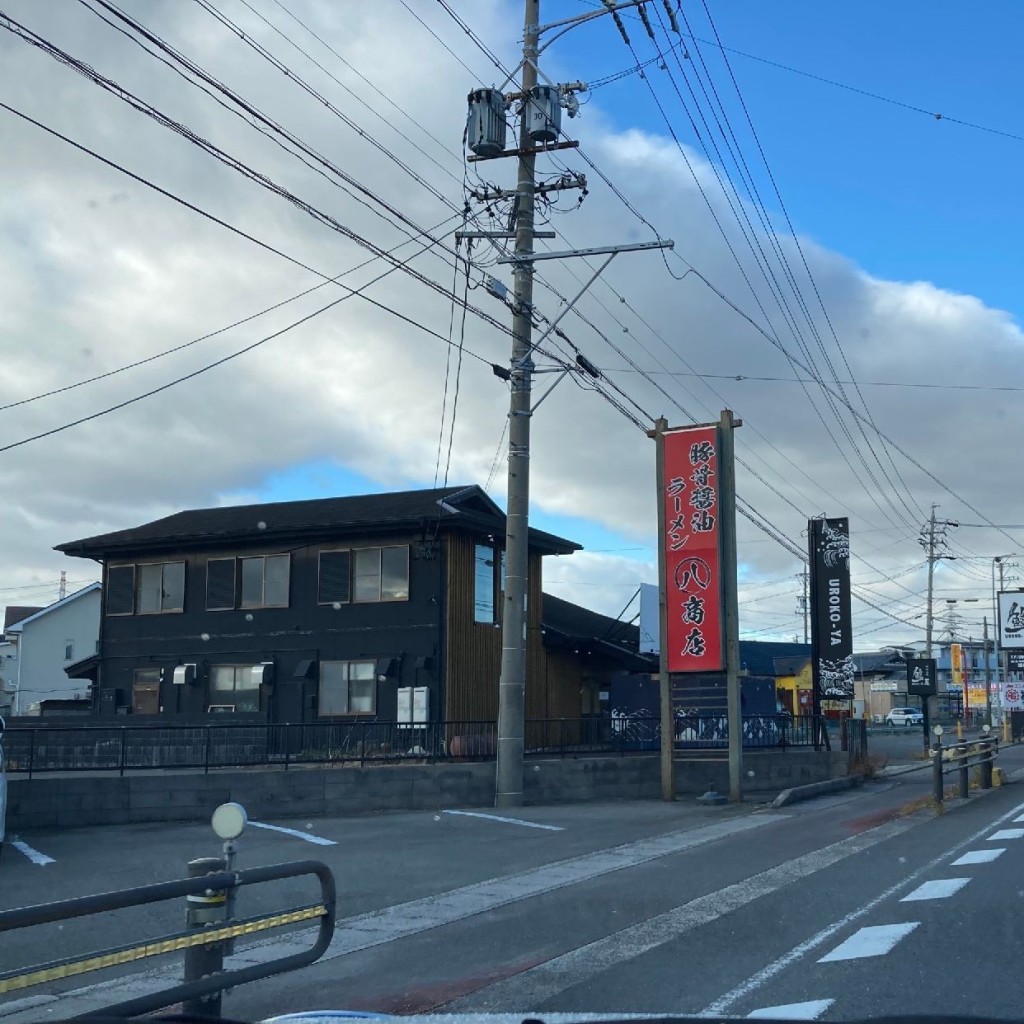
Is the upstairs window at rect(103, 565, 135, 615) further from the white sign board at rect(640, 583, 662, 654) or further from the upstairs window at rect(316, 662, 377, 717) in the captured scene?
the white sign board at rect(640, 583, 662, 654)

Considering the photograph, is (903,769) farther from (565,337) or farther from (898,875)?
(898,875)

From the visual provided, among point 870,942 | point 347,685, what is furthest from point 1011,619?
point 870,942

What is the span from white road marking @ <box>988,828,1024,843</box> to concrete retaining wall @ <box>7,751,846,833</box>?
833cm

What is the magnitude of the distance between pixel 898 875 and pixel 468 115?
14.1 meters

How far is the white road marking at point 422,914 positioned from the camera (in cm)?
810

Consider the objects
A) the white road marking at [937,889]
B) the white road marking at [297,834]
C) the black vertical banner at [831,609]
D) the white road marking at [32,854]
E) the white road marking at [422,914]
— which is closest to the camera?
the white road marking at [422,914]

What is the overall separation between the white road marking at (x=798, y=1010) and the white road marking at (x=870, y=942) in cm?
118

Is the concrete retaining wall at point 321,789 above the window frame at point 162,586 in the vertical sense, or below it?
below

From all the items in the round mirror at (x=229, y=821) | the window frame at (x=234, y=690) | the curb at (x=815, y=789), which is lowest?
the curb at (x=815, y=789)

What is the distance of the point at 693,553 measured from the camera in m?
22.2

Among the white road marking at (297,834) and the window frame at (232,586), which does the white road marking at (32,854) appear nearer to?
the white road marking at (297,834)

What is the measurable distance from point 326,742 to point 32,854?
8.68m

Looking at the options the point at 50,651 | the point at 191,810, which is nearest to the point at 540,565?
the point at 191,810

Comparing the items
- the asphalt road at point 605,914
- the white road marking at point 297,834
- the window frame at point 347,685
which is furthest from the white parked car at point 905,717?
the white road marking at point 297,834
